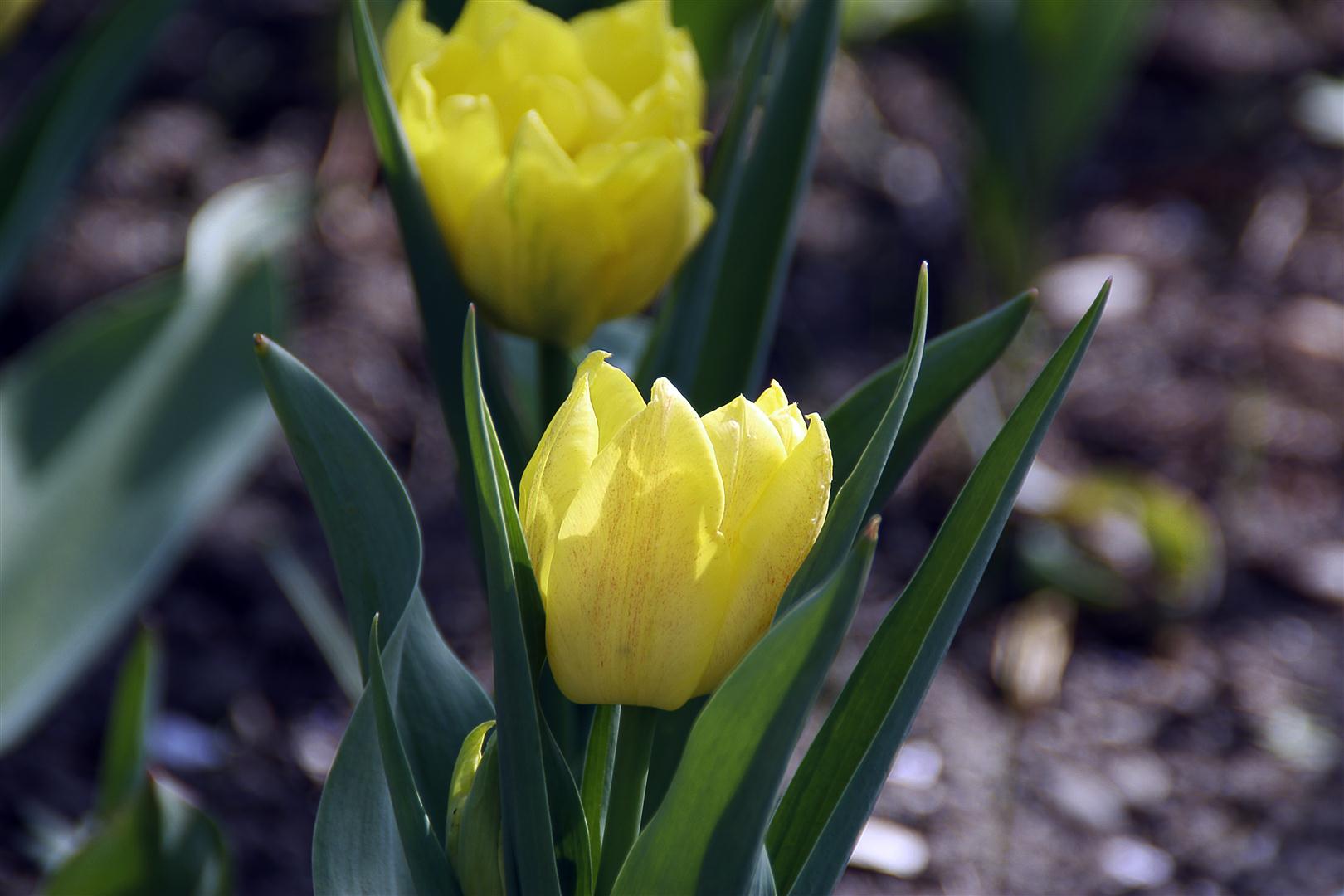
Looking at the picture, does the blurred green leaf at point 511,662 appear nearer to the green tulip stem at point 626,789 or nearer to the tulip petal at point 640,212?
the green tulip stem at point 626,789

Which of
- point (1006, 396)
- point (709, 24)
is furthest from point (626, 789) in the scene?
point (1006, 396)

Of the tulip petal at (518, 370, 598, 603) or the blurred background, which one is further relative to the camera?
the blurred background

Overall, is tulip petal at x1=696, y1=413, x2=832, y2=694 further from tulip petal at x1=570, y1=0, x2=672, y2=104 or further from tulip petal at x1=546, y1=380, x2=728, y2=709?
tulip petal at x1=570, y1=0, x2=672, y2=104

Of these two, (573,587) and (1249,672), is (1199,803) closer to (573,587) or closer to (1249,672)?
(1249,672)

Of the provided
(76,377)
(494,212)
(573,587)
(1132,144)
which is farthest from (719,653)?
(1132,144)

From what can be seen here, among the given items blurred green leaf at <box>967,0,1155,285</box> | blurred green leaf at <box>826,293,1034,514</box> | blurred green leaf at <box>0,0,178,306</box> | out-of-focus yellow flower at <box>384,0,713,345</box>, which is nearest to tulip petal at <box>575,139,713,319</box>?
out-of-focus yellow flower at <box>384,0,713,345</box>

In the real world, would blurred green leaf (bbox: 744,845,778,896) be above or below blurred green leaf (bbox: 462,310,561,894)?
below

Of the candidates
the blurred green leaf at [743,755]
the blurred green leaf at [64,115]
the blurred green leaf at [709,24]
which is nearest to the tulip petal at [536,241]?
the blurred green leaf at [743,755]
